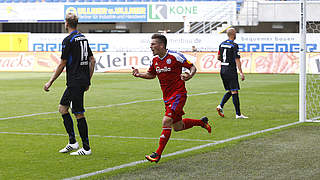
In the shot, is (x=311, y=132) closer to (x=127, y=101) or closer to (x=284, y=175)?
(x=284, y=175)

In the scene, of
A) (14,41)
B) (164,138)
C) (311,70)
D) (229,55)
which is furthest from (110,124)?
(14,41)

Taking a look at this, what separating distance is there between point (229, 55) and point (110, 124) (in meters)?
3.03

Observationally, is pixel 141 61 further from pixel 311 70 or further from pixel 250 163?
pixel 250 163

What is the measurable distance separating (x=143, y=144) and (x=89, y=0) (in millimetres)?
39342

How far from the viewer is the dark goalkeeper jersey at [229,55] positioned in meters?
13.1

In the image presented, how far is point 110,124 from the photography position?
39.0ft

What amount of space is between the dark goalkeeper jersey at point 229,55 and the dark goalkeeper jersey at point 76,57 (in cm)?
536

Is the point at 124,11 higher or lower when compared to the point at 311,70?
higher

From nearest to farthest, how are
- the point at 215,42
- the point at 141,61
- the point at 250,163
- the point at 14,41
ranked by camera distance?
the point at 250,163
the point at 141,61
the point at 215,42
the point at 14,41

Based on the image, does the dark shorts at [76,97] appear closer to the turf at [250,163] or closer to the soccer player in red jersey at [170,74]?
the soccer player in red jersey at [170,74]

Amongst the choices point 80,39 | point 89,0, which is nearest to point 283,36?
point 89,0

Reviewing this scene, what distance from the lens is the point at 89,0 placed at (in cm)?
4756

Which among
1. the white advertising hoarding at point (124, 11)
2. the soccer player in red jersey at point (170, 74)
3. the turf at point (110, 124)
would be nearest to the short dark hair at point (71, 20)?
the soccer player in red jersey at point (170, 74)

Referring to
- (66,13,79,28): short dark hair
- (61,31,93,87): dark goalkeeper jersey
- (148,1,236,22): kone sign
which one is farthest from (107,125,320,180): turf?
(148,1,236,22): kone sign
